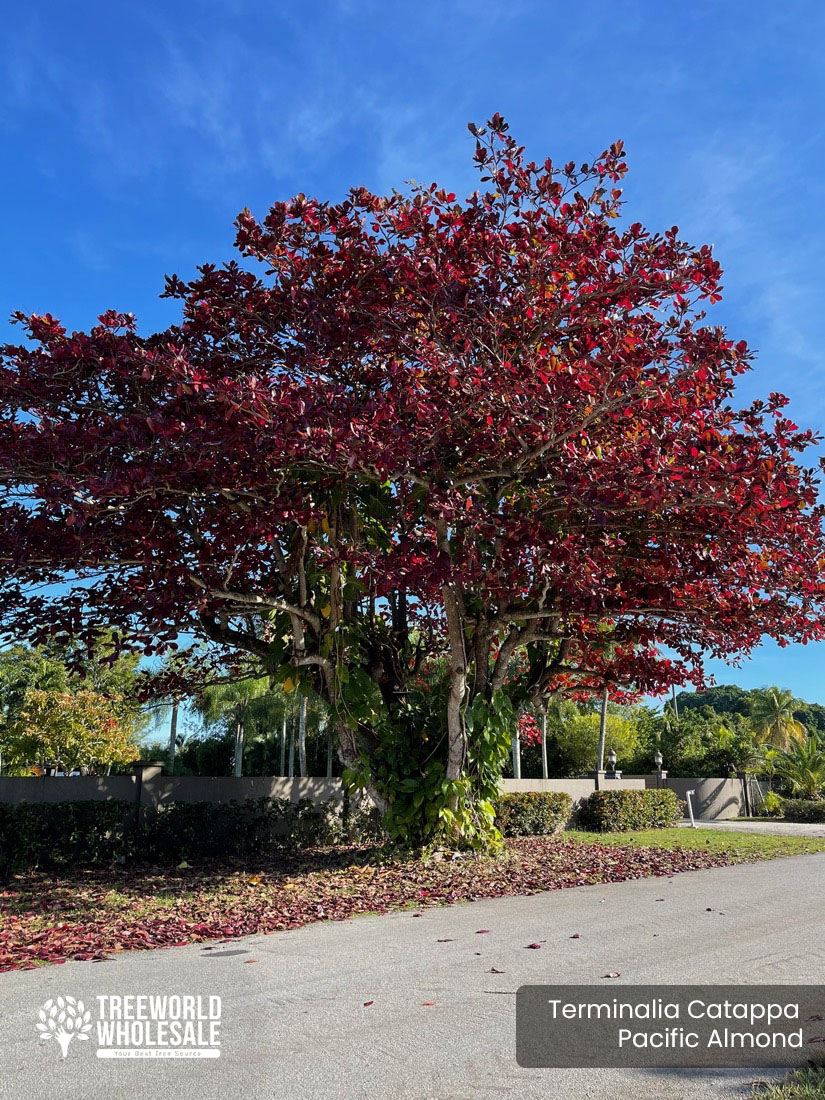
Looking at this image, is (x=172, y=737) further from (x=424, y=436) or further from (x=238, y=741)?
(x=424, y=436)

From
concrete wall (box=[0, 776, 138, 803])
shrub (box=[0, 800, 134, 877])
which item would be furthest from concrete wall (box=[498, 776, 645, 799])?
shrub (box=[0, 800, 134, 877])

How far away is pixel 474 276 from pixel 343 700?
17.5 ft

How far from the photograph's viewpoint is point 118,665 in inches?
1210

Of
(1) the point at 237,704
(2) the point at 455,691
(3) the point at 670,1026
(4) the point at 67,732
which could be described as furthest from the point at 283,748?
(3) the point at 670,1026

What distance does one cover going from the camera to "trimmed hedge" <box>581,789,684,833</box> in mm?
17594

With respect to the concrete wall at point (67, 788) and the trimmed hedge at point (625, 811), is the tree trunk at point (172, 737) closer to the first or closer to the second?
the trimmed hedge at point (625, 811)

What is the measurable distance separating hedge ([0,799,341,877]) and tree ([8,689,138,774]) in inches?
582

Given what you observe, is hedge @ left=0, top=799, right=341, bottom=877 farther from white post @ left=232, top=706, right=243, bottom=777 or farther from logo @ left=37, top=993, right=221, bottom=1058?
white post @ left=232, top=706, right=243, bottom=777

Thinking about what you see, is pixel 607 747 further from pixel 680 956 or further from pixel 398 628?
pixel 680 956

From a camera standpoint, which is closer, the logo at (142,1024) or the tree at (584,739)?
the logo at (142,1024)

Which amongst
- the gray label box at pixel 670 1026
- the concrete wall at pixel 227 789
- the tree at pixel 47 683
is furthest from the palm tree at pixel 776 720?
the gray label box at pixel 670 1026

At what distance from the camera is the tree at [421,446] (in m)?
7.57

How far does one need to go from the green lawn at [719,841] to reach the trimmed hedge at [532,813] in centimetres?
39

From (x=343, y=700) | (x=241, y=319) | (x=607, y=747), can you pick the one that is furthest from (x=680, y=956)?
(x=607, y=747)
